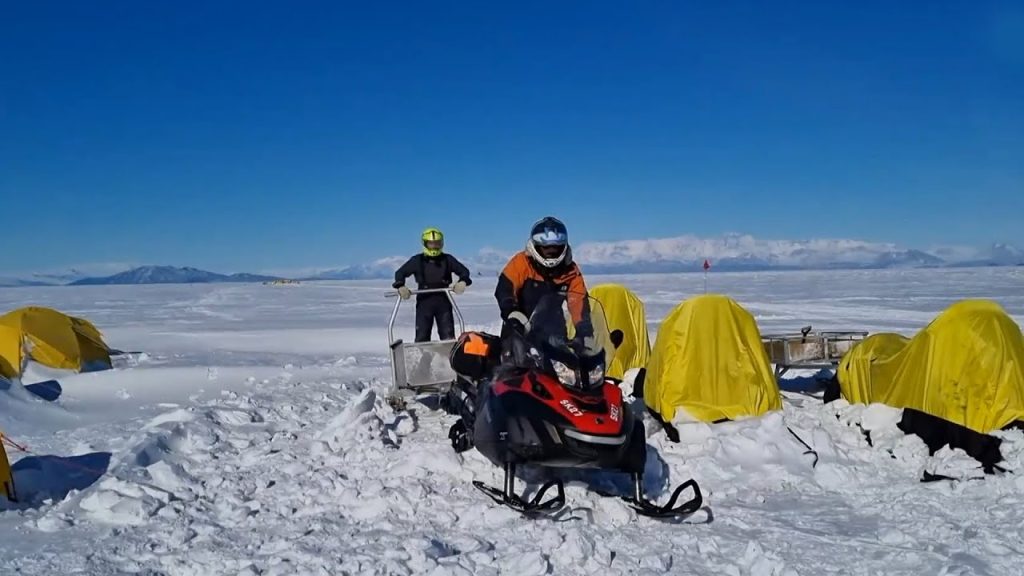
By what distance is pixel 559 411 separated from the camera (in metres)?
4.59

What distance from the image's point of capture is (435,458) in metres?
5.49

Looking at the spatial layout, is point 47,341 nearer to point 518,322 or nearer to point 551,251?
point 551,251

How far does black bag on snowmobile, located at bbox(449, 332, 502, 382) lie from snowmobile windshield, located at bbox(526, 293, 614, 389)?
1037 mm

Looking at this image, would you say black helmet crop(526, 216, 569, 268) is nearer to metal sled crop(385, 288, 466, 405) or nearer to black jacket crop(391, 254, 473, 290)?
metal sled crop(385, 288, 466, 405)

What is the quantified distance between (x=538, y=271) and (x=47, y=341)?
6953 millimetres

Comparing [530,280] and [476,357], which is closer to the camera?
[476,357]

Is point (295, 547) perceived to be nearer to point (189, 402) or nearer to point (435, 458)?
point (435, 458)

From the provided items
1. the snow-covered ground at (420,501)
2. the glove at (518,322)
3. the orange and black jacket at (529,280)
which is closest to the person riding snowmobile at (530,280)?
the orange and black jacket at (529,280)

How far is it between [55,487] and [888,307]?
26540 millimetres

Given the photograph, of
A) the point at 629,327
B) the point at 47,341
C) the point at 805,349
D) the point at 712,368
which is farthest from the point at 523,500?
the point at 47,341

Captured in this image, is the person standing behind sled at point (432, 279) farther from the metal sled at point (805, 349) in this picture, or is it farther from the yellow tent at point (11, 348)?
the yellow tent at point (11, 348)

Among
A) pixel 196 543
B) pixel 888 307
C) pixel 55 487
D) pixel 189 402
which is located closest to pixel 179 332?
pixel 189 402

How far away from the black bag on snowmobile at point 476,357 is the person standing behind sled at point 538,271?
1.08 ft

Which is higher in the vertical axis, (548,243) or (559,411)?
(548,243)
